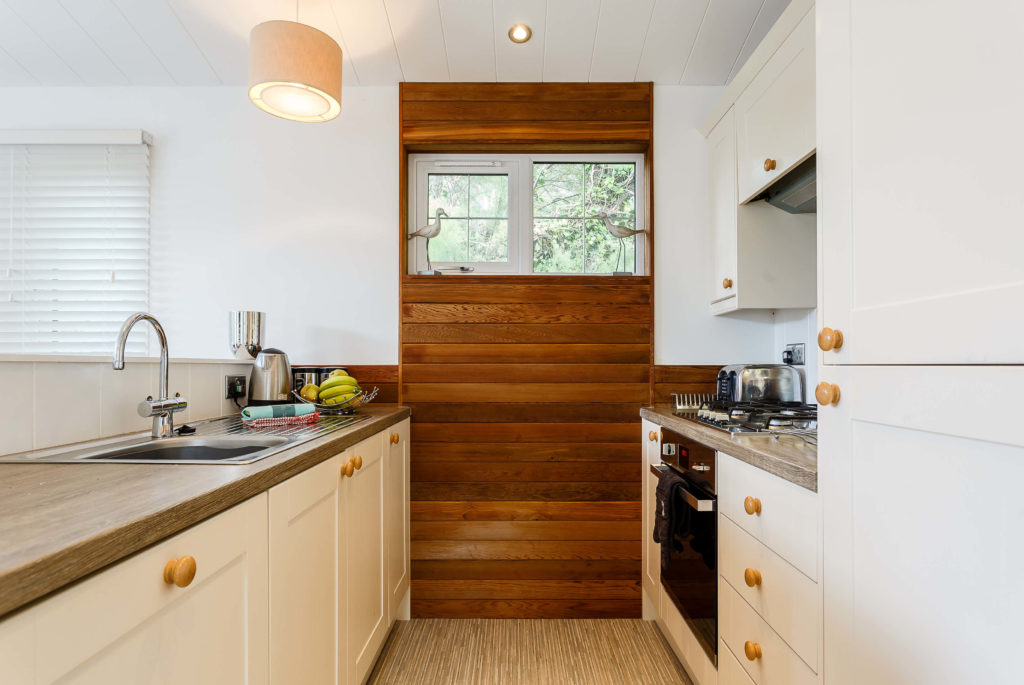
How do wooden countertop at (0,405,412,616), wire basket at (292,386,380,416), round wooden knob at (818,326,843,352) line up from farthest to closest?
wire basket at (292,386,380,416)
round wooden knob at (818,326,843,352)
wooden countertop at (0,405,412,616)

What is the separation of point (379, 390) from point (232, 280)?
0.89 meters

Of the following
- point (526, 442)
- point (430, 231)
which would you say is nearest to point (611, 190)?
point (430, 231)

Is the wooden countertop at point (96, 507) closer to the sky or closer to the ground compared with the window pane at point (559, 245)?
closer to the ground

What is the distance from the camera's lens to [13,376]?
3.63 ft

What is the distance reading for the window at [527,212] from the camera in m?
2.49

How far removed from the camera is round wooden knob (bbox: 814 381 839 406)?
91cm

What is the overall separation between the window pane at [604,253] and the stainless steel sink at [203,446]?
143 cm

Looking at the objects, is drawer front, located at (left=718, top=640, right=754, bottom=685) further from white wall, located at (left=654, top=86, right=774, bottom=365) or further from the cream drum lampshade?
the cream drum lampshade

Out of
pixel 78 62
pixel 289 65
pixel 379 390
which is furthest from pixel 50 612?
pixel 78 62

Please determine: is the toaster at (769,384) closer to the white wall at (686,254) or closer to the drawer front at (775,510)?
the white wall at (686,254)

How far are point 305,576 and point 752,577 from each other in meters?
1.03

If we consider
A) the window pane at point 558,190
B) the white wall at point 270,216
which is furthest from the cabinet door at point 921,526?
the white wall at point 270,216

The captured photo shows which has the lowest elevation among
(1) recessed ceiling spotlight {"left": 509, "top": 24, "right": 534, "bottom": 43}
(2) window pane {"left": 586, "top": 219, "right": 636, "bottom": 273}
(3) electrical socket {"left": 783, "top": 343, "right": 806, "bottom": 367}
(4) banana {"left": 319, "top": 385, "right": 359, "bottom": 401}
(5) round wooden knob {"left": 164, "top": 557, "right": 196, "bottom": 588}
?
(5) round wooden knob {"left": 164, "top": 557, "right": 196, "bottom": 588}

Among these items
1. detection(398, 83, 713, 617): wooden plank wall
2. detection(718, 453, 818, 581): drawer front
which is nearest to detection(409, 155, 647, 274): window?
detection(398, 83, 713, 617): wooden plank wall
